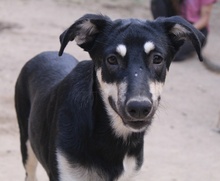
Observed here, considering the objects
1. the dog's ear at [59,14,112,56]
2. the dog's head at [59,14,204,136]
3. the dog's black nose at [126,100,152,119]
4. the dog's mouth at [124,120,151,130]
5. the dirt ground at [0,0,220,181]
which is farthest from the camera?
the dirt ground at [0,0,220,181]

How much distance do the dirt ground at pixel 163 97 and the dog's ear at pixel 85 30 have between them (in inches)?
36.6

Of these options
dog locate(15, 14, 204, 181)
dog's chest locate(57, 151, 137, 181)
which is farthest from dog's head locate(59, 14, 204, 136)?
dog's chest locate(57, 151, 137, 181)

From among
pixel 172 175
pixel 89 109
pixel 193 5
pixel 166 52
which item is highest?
pixel 166 52

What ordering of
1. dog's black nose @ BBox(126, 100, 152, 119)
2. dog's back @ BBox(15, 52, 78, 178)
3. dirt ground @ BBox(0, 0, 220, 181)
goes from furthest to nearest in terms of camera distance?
1. dirt ground @ BBox(0, 0, 220, 181)
2. dog's back @ BBox(15, 52, 78, 178)
3. dog's black nose @ BBox(126, 100, 152, 119)

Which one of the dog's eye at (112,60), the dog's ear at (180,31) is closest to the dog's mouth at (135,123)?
the dog's eye at (112,60)

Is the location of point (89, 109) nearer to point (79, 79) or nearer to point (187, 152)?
point (79, 79)

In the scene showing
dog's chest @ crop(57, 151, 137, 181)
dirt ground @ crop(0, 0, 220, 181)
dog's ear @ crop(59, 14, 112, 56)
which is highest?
dog's ear @ crop(59, 14, 112, 56)

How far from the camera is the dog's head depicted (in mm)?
3301

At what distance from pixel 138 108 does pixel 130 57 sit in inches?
14.0

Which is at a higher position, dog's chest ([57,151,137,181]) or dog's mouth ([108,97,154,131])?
dog's mouth ([108,97,154,131])

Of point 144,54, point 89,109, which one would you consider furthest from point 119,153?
point 144,54

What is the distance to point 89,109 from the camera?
3701 millimetres

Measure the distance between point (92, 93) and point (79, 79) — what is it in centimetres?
17

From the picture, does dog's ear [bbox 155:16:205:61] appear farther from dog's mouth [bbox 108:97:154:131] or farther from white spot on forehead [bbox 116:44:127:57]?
dog's mouth [bbox 108:97:154:131]
